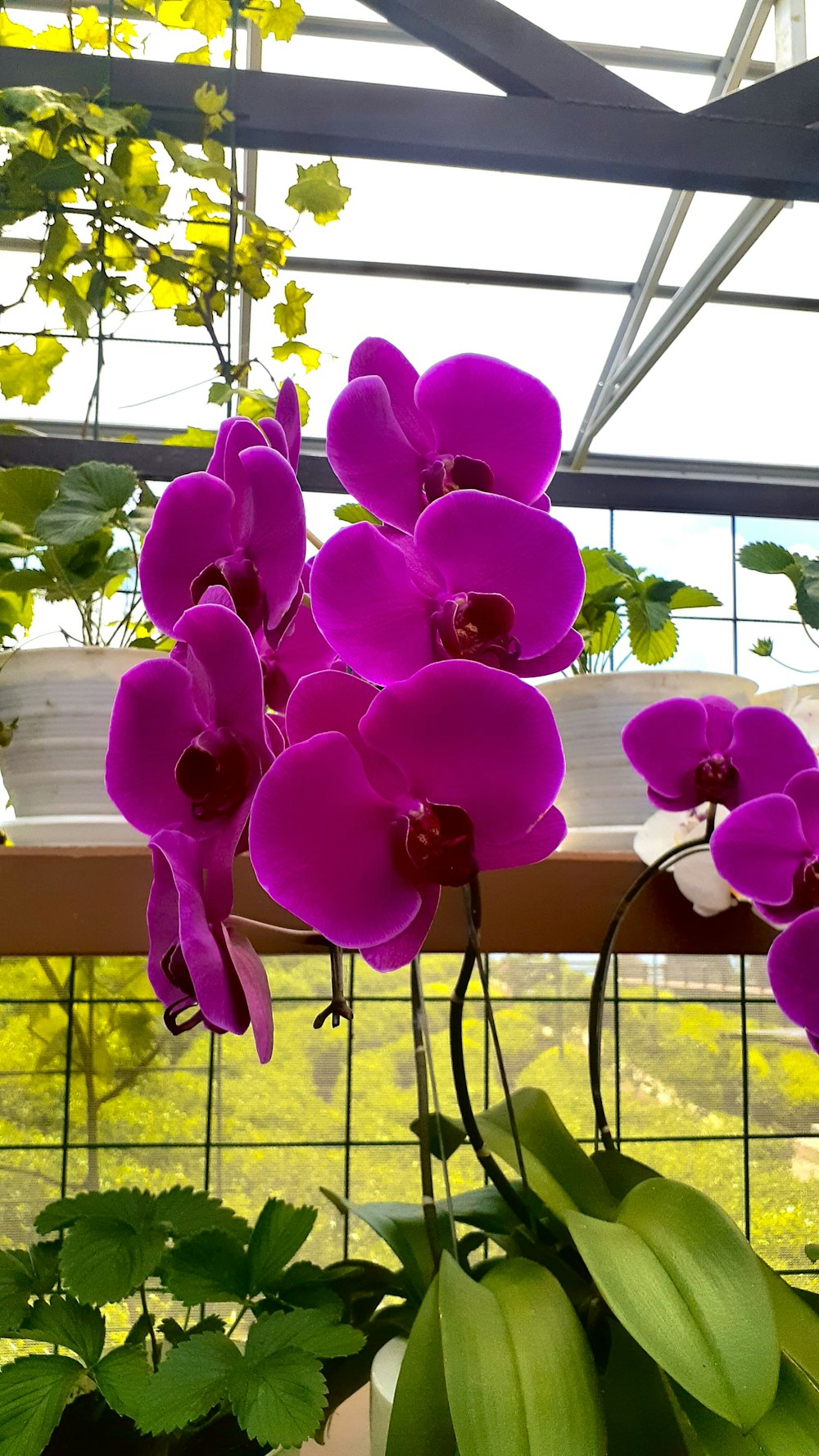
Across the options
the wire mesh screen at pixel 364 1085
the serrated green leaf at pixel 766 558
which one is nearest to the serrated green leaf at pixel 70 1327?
the wire mesh screen at pixel 364 1085

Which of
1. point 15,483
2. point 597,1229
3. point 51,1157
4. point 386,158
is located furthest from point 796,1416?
point 386,158

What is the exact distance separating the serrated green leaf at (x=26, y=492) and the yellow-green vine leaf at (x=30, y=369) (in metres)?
0.24

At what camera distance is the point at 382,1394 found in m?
0.39

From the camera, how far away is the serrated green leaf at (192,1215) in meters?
0.54

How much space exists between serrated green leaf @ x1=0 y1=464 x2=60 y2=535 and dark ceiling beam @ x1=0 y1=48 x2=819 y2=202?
0.54 metres

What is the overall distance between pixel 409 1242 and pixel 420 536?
0.39m

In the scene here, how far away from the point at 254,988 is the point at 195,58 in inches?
45.7

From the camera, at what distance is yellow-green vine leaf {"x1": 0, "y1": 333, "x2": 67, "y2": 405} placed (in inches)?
37.8

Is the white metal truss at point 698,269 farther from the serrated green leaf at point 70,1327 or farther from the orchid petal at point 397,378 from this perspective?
the serrated green leaf at point 70,1327

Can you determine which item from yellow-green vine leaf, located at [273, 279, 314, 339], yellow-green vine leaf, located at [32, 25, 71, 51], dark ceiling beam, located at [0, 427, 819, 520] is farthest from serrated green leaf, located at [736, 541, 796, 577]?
yellow-green vine leaf, located at [32, 25, 71, 51]

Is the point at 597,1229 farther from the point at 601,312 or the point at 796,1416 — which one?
the point at 601,312

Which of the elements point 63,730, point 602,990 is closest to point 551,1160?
point 602,990

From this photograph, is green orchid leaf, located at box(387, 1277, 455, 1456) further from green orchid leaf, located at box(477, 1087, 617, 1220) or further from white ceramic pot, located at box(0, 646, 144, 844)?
white ceramic pot, located at box(0, 646, 144, 844)

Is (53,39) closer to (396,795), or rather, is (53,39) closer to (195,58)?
(195,58)
